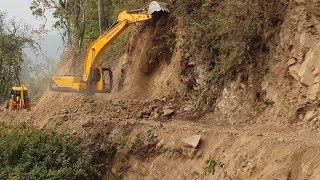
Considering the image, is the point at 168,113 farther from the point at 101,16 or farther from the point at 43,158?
the point at 101,16

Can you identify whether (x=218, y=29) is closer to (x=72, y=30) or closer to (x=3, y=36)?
(x=72, y=30)

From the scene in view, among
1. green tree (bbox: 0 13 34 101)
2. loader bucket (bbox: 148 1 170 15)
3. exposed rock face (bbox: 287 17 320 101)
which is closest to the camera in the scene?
exposed rock face (bbox: 287 17 320 101)

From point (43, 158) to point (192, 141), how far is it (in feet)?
11.5

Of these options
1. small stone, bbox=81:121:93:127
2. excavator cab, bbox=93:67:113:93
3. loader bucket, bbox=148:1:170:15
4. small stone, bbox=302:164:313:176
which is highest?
loader bucket, bbox=148:1:170:15

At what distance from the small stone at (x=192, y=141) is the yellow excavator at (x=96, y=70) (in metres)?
5.39

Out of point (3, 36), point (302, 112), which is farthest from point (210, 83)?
point (3, 36)

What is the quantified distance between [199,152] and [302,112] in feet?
7.05

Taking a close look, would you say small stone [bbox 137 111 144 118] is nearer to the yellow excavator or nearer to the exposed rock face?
the yellow excavator

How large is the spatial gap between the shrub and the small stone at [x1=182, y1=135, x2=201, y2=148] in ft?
7.63

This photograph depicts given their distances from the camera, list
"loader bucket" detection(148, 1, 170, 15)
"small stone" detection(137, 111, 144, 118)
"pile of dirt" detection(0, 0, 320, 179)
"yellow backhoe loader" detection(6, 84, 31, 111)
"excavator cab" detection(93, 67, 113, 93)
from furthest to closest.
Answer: "yellow backhoe loader" detection(6, 84, 31, 111), "excavator cab" detection(93, 67, 113, 93), "loader bucket" detection(148, 1, 170, 15), "small stone" detection(137, 111, 144, 118), "pile of dirt" detection(0, 0, 320, 179)

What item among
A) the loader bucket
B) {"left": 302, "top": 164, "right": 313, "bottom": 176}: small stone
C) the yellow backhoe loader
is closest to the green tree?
the yellow backhoe loader

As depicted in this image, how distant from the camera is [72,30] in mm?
25016

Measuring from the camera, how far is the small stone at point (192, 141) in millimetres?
9888

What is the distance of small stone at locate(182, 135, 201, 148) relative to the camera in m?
9.89
